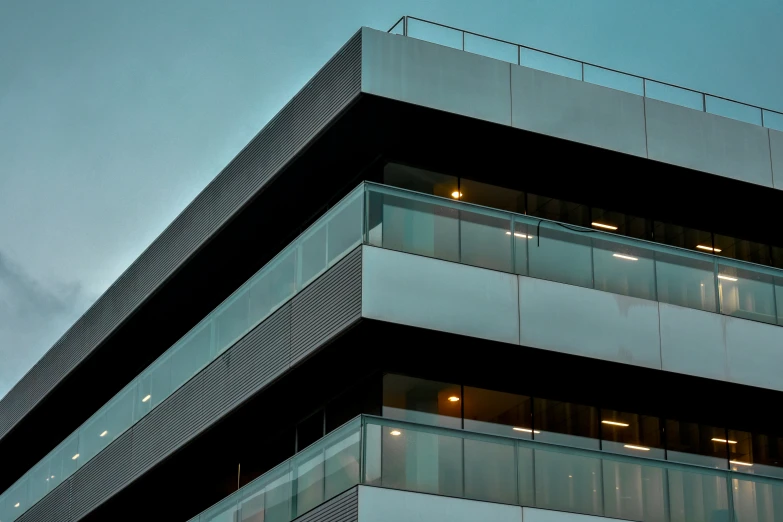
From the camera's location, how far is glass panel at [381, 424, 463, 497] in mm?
19609

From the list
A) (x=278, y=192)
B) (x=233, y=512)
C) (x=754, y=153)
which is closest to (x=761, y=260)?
(x=754, y=153)

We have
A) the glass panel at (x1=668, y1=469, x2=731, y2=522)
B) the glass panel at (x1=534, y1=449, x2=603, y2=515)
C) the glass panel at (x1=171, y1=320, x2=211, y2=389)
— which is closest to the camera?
the glass panel at (x1=534, y1=449, x2=603, y2=515)

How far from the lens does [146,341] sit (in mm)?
33688

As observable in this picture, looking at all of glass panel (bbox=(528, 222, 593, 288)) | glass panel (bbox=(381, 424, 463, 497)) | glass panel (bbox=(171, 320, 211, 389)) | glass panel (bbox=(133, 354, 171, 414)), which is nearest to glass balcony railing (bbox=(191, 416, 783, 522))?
glass panel (bbox=(381, 424, 463, 497))

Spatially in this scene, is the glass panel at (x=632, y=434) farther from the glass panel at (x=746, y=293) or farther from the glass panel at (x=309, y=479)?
the glass panel at (x=309, y=479)

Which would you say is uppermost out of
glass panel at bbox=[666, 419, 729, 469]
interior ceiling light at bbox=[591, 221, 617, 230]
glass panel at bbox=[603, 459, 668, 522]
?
interior ceiling light at bbox=[591, 221, 617, 230]

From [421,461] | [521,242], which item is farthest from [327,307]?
[521,242]

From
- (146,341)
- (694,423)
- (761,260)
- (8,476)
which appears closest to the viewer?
(694,423)

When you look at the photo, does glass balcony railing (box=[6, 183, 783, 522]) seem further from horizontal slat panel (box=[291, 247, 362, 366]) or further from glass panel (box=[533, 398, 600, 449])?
glass panel (box=[533, 398, 600, 449])

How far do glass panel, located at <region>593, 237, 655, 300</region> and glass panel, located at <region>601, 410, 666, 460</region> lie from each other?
2.42 m

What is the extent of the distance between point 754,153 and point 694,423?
5230mm

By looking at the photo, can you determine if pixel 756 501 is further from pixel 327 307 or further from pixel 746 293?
pixel 327 307

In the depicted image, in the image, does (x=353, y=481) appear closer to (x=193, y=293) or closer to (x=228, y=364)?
(x=228, y=364)

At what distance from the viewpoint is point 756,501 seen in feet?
71.9
